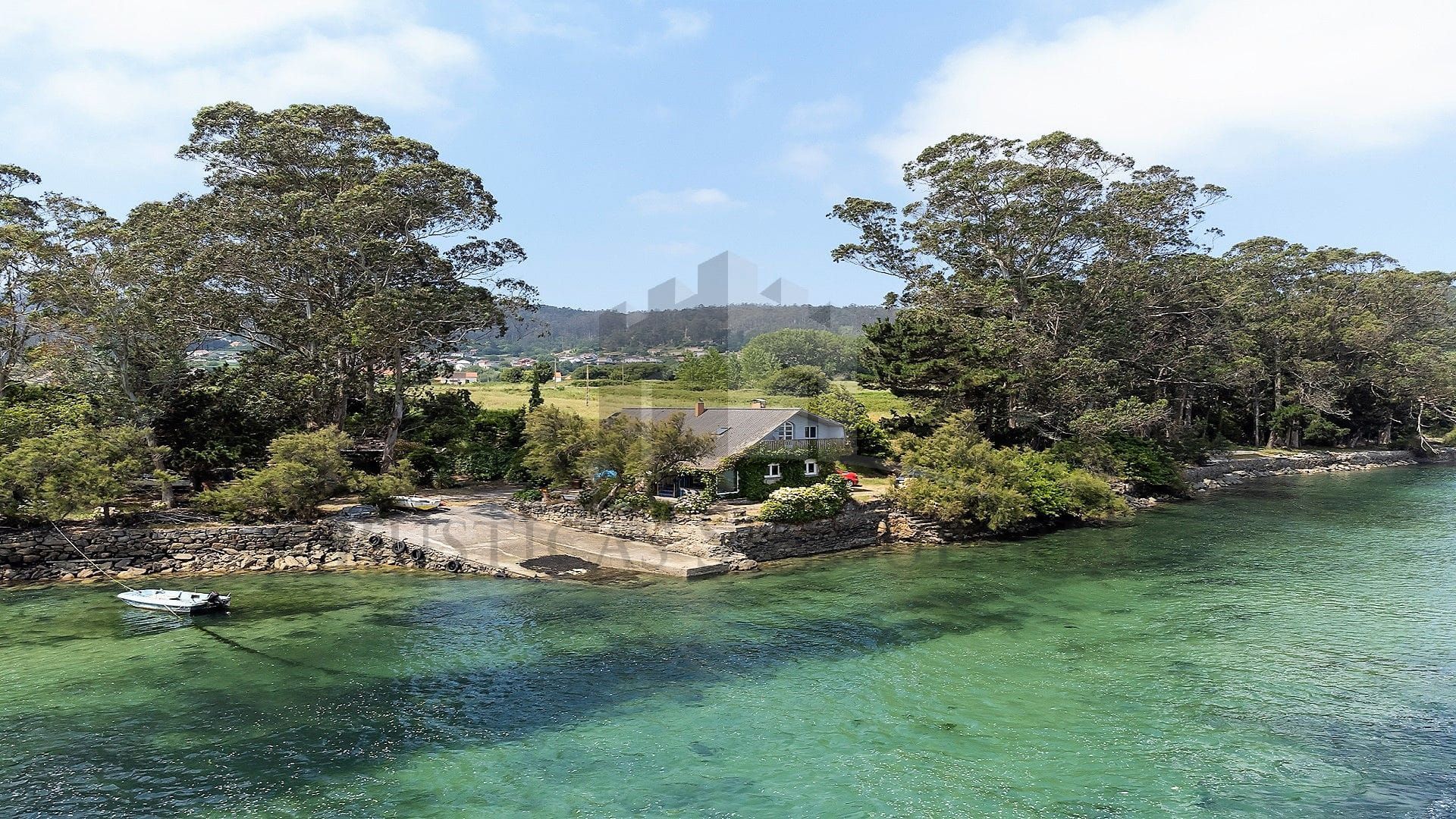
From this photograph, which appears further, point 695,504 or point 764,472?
point 764,472

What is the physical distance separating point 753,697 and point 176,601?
17.4 metres

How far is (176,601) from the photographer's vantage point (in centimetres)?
2275

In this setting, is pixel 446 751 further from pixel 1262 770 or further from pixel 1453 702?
pixel 1453 702

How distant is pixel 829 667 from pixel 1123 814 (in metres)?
7.52

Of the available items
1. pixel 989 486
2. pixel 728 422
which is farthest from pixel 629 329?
pixel 989 486

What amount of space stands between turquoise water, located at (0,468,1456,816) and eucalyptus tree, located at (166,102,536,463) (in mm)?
14295

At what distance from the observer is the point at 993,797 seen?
12867 millimetres

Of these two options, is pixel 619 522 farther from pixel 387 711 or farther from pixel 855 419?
pixel 387 711

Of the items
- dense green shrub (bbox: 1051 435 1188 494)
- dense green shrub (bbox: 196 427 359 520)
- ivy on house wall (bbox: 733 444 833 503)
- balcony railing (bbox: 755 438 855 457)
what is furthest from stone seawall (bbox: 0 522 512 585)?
dense green shrub (bbox: 1051 435 1188 494)

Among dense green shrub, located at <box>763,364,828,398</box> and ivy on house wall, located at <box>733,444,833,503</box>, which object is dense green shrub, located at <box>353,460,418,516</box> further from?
dense green shrub, located at <box>763,364,828,398</box>

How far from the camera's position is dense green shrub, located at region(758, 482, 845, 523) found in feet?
98.6

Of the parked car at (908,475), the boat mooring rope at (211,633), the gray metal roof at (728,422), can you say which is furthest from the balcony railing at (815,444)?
the boat mooring rope at (211,633)

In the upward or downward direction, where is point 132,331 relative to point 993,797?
upward

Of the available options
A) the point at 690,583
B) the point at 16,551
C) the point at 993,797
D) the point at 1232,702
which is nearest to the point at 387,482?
the point at 16,551
